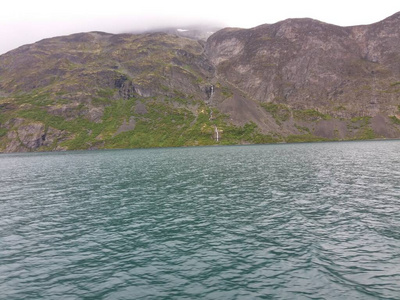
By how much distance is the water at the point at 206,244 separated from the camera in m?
17.7

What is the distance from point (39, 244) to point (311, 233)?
25.9 m

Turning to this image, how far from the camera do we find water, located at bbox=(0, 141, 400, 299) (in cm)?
A: 1773

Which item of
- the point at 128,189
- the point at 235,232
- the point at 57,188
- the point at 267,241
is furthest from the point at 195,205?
the point at 57,188

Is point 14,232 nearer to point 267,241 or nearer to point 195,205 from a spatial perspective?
point 195,205

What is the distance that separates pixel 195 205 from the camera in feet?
126

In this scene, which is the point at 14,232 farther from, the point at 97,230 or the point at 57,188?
the point at 57,188

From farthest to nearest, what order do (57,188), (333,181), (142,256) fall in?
(57,188) < (333,181) < (142,256)

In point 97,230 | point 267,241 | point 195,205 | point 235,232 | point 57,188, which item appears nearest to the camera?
point 267,241

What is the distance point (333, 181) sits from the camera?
171 ft

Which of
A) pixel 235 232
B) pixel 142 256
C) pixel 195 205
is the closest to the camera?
pixel 142 256

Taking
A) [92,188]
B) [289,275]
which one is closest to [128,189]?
[92,188]

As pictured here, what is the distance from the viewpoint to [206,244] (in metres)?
24.6

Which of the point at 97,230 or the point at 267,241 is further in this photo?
the point at 97,230

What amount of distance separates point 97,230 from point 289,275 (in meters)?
20.2
